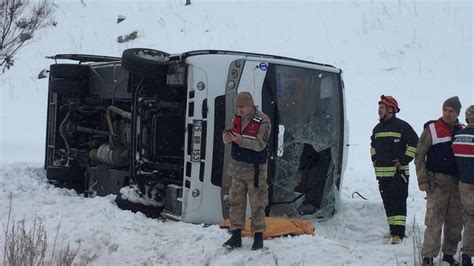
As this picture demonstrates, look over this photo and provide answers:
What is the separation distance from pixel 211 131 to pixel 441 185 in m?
2.39

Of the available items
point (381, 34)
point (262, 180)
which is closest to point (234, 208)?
point (262, 180)

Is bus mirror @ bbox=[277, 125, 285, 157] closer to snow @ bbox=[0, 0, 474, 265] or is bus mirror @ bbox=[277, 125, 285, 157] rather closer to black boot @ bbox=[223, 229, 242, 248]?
snow @ bbox=[0, 0, 474, 265]

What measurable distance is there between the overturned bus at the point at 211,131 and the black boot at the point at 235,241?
1.01 m

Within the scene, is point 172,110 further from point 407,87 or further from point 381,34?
point 381,34

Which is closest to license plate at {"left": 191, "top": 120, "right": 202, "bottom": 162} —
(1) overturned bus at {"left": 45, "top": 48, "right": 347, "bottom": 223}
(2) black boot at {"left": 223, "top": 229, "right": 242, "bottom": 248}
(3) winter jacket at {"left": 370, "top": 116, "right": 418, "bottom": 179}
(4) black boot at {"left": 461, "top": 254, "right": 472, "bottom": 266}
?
(1) overturned bus at {"left": 45, "top": 48, "right": 347, "bottom": 223}

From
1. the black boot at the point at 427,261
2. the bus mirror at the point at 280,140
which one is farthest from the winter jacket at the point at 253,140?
the black boot at the point at 427,261

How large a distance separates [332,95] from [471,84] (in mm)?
8872

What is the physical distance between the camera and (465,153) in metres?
4.96

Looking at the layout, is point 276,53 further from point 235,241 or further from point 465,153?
point 465,153

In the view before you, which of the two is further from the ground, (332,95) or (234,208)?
(332,95)

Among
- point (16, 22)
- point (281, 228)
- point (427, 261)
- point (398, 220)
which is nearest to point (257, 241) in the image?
point (281, 228)

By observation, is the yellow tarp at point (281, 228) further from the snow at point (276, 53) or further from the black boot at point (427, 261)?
the black boot at point (427, 261)

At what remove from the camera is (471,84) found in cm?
1499

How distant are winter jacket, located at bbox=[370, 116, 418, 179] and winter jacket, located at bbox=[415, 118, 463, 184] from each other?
46.7 inches
